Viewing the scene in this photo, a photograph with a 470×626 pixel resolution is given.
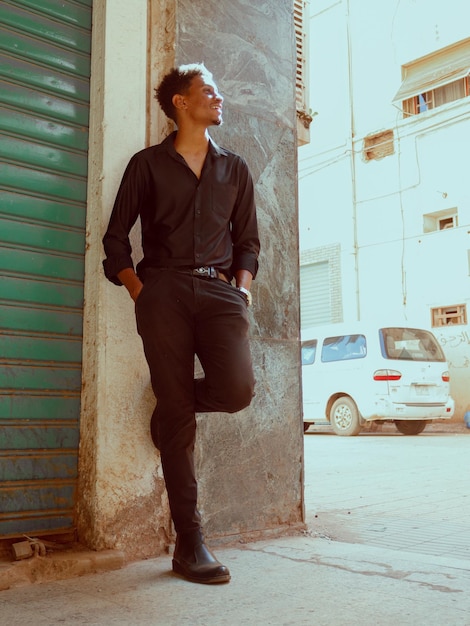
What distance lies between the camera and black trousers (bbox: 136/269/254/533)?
276 centimetres

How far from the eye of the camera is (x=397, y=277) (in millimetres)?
17453

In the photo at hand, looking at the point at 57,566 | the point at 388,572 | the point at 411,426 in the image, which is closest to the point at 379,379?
the point at 411,426

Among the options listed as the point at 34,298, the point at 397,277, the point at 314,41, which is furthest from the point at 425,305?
the point at 34,298

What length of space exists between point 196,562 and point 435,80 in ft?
54.5

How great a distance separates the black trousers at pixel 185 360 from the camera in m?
2.76

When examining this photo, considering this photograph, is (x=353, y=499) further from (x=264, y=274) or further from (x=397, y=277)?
(x=397, y=277)

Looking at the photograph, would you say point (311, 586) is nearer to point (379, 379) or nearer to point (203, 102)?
point (203, 102)

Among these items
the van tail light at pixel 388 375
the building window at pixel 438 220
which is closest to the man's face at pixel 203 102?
the van tail light at pixel 388 375

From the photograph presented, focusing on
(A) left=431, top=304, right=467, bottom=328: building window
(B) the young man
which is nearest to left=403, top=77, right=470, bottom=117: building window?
(A) left=431, top=304, right=467, bottom=328: building window

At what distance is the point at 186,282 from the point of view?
281cm

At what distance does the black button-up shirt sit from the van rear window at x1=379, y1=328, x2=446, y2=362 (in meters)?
9.53

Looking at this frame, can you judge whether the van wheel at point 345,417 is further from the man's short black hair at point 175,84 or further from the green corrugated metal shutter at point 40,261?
the man's short black hair at point 175,84

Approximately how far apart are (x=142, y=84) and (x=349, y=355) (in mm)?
9910

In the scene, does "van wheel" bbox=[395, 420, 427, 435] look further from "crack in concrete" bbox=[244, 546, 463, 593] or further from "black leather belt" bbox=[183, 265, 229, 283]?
"black leather belt" bbox=[183, 265, 229, 283]
